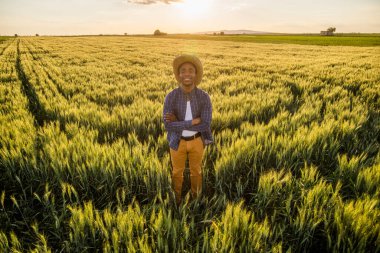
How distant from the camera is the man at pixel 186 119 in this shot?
236 cm

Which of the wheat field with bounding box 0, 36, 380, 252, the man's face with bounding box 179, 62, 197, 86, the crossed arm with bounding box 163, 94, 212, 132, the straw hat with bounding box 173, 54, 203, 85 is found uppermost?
the straw hat with bounding box 173, 54, 203, 85

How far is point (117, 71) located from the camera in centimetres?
1095

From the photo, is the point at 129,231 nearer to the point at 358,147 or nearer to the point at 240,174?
the point at 240,174

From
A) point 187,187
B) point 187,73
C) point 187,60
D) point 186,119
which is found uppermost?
point 187,60

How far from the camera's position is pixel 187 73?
2.33 m

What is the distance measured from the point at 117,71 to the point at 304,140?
9506 mm

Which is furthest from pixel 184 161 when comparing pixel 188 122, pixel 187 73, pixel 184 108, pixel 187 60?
pixel 187 60

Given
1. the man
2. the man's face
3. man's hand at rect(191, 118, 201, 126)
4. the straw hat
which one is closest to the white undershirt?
the man

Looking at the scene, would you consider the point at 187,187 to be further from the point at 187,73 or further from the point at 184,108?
the point at 187,73

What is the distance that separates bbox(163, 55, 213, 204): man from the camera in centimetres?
236

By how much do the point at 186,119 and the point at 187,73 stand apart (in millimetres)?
458

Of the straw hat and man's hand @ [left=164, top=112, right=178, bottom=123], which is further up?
the straw hat

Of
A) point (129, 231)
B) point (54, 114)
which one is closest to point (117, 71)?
point (54, 114)

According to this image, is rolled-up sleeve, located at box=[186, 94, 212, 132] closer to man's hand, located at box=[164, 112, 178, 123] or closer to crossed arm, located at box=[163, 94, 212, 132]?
crossed arm, located at box=[163, 94, 212, 132]
